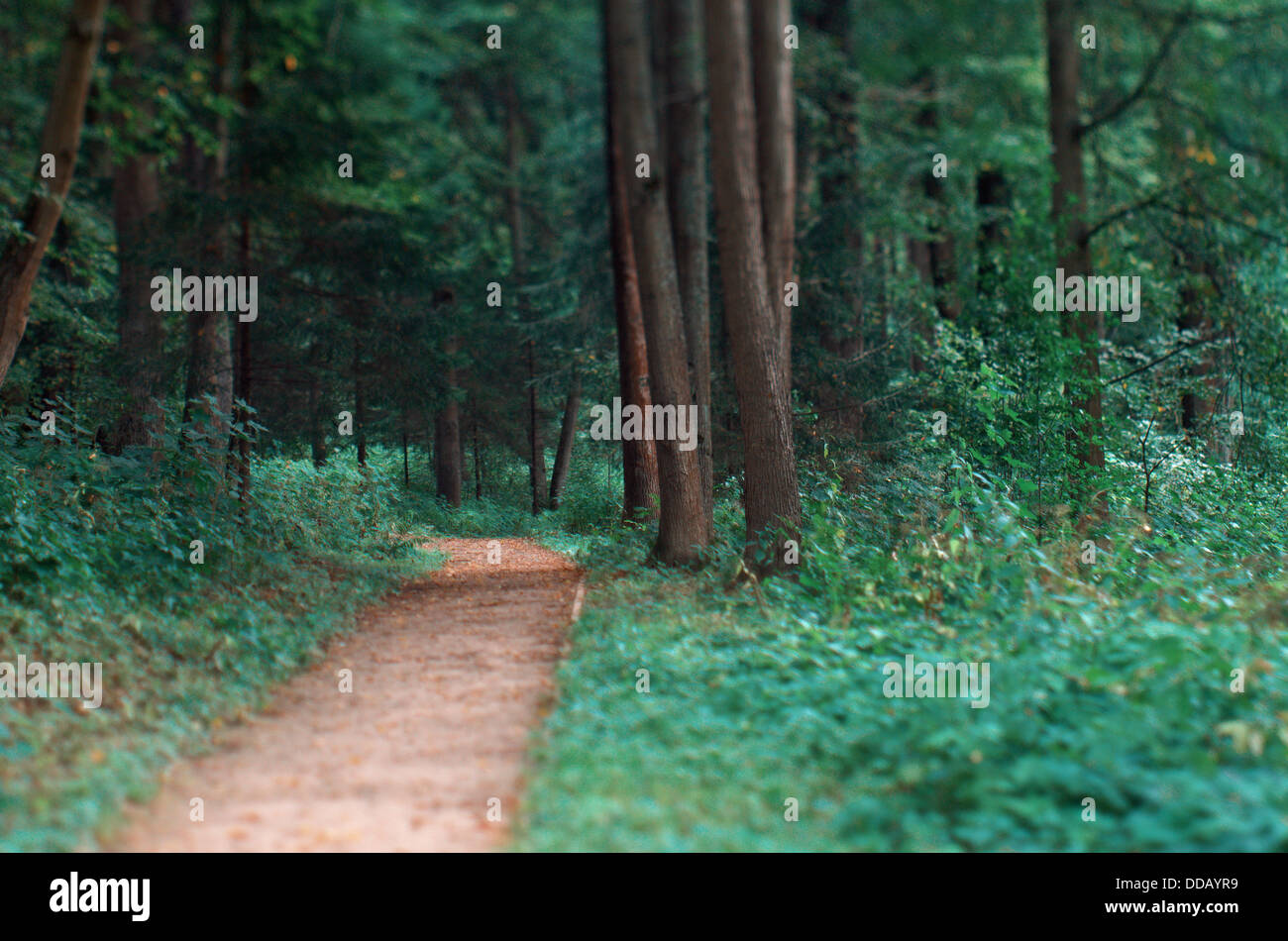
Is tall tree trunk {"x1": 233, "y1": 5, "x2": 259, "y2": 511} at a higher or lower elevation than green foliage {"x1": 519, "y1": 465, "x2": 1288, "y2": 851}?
higher

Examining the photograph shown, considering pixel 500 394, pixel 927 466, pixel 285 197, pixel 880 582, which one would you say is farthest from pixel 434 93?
pixel 880 582

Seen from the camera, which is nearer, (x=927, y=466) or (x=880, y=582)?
(x=880, y=582)

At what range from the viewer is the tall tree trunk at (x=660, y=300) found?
11.8 metres

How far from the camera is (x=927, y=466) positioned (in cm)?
1297

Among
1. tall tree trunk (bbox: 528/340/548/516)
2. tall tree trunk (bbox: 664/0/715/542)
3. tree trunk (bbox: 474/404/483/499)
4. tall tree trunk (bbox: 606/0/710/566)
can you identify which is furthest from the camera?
tree trunk (bbox: 474/404/483/499)

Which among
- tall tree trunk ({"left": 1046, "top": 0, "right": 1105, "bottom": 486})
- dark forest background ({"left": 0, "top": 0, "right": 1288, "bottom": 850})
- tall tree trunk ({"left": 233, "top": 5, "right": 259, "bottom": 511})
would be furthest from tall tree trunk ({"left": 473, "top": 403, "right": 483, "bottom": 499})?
tall tree trunk ({"left": 1046, "top": 0, "right": 1105, "bottom": 486})

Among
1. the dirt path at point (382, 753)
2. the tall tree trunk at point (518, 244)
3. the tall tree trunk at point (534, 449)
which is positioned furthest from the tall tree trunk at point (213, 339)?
the tall tree trunk at point (534, 449)

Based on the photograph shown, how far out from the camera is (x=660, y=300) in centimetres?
1191

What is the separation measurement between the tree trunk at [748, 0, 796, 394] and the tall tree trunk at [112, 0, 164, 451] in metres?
Answer: 7.49

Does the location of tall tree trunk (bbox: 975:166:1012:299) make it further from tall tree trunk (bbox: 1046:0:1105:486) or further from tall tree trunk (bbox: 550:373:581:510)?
tall tree trunk (bbox: 550:373:581:510)

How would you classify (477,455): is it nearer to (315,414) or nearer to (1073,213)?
(315,414)

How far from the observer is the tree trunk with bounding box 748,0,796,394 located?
39.2 feet

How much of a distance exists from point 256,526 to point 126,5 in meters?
7.51

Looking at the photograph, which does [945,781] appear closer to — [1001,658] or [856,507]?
[1001,658]
